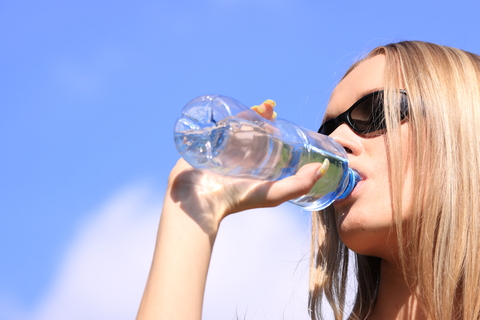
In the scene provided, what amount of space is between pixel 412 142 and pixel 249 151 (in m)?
0.90

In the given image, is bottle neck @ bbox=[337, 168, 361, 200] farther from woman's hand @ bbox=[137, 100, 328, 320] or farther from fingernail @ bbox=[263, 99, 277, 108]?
fingernail @ bbox=[263, 99, 277, 108]

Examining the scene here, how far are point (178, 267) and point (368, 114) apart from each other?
1362 millimetres

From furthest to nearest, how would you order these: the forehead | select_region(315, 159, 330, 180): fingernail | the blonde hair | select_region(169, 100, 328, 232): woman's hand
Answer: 1. the forehead
2. the blonde hair
3. select_region(315, 159, 330, 180): fingernail
4. select_region(169, 100, 328, 232): woman's hand

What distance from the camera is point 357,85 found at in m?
3.13

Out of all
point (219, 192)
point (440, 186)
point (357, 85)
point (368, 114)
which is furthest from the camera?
point (357, 85)

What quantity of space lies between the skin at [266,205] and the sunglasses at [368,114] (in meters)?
0.05

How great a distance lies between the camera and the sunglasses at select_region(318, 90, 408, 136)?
2.89 m

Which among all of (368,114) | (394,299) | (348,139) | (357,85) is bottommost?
(394,299)

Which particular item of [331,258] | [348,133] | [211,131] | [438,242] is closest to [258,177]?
[211,131]

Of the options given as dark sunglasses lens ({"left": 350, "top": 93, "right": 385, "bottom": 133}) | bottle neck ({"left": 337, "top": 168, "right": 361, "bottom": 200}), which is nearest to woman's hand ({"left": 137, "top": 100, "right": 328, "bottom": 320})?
bottle neck ({"left": 337, "top": 168, "right": 361, "bottom": 200})

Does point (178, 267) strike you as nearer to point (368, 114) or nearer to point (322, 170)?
point (322, 170)

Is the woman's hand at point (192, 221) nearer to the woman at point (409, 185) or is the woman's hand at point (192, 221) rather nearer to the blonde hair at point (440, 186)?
the woman at point (409, 185)

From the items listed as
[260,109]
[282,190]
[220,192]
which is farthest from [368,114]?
[220,192]

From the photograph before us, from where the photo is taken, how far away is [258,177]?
255 centimetres
